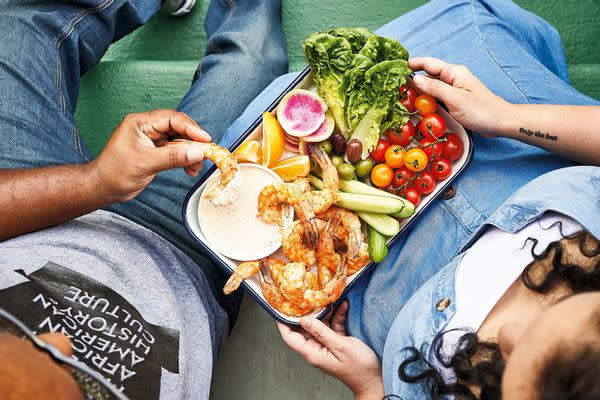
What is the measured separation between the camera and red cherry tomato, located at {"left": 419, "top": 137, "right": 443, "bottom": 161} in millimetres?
1237

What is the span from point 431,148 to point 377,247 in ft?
1.01

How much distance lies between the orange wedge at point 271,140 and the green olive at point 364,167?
0.22m

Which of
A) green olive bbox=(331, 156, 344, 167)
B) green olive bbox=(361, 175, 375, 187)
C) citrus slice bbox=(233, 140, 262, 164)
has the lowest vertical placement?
green olive bbox=(361, 175, 375, 187)

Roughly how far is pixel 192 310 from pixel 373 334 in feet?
1.69

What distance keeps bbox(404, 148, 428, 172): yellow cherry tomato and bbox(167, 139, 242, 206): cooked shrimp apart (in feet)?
1.51

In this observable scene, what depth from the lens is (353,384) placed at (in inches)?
49.6

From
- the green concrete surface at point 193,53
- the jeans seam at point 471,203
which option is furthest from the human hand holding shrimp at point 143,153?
the green concrete surface at point 193,53

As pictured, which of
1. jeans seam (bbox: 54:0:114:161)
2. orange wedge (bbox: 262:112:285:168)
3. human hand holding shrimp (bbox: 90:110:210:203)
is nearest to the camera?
human hand holding shrimp (bbox: 90:110:210:203)

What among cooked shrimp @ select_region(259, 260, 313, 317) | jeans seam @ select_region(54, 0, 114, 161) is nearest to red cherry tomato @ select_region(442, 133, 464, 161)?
cooked shrimp @ select_region(259, 260, 313, 317)

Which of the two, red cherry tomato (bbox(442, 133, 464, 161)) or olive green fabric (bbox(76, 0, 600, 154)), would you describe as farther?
olive green fabric (bbox(76, 0, 600, 154))

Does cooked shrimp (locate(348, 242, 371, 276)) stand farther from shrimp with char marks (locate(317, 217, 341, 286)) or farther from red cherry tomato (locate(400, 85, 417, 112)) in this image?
red cherry tomato (locate(400, 85, 417, 112))

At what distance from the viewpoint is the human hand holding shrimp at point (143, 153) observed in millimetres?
1114

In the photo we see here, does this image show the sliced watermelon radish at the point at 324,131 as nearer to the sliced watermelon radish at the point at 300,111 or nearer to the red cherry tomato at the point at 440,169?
the sliced watermelon radish at the point at 300,111

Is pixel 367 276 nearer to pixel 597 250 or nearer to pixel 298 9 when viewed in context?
pixel 597 250
